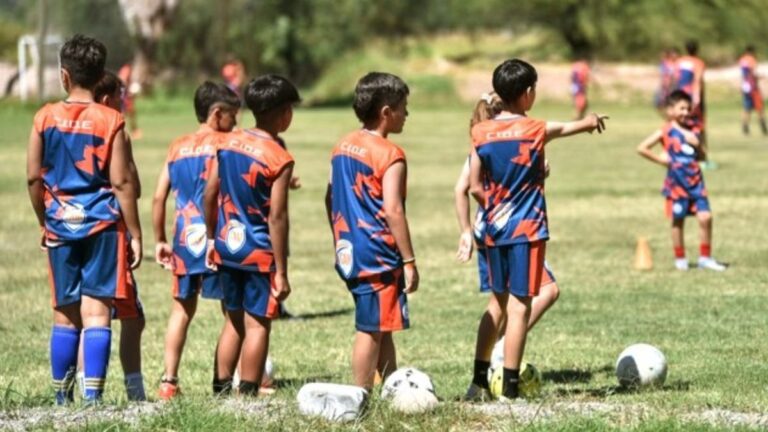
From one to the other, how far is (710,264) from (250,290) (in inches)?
288

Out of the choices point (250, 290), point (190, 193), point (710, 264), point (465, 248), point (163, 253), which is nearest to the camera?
point (250, 290)

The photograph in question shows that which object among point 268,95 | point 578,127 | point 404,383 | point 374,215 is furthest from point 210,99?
point 404,383

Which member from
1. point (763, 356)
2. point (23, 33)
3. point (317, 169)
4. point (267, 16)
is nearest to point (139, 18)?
point (267, 16)

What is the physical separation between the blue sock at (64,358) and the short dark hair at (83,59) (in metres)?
1.22

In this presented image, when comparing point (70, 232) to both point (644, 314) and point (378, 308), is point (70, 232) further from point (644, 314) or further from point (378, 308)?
point (644, 314)

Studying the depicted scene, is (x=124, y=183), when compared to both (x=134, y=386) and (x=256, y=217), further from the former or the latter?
(x=134, y=386)

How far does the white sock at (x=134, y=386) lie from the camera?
8.01 metres

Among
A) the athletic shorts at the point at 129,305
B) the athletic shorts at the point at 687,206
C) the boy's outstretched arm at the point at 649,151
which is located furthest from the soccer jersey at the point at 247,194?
the athletic shorts at the point at 687,206

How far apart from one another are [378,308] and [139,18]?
52.1 metres

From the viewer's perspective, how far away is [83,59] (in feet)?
23.8

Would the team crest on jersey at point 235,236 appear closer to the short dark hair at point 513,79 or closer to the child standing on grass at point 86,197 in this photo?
the child standing on grass at point 86,197

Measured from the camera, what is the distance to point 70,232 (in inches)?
286

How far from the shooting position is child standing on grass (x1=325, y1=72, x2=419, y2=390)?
729 cm

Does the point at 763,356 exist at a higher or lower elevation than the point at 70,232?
lower
